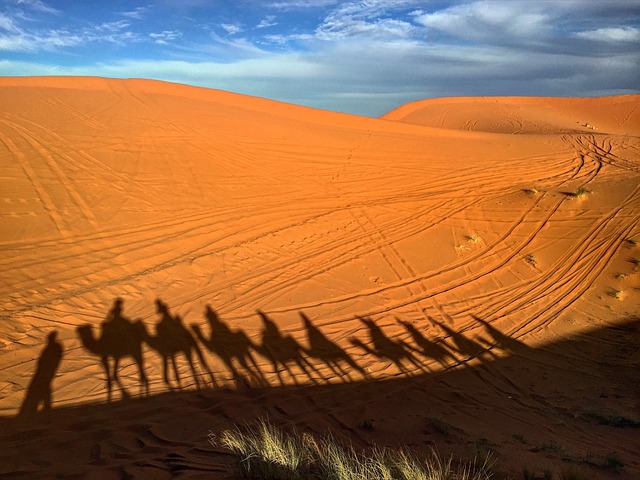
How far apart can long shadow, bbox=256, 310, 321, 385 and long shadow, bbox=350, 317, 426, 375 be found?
0.91 meters

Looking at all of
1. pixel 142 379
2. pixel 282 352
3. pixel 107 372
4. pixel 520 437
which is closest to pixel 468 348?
pixel 520 437

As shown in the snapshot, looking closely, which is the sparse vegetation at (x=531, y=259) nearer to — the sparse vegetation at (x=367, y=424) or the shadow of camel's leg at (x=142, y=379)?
the sparse vegetation at (x=367, y=424)

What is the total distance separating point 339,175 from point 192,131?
19.2 feet

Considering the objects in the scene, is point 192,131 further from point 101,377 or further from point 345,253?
point 101,377

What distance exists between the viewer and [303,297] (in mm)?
8422

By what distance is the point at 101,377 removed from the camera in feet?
19.2

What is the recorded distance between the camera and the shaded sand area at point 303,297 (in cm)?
500

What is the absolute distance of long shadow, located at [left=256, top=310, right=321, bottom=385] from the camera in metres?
6.32

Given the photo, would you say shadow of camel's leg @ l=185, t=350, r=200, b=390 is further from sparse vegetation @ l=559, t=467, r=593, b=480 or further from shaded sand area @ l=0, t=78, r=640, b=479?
sparse vegetation @ l=559, t=467, r=593, b=480

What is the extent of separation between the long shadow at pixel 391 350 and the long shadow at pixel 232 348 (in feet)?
5.21

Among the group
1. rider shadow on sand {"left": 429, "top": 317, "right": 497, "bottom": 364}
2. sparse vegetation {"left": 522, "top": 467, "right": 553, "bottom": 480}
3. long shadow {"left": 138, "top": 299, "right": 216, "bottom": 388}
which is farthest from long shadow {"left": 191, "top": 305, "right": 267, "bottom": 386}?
sparse vegetation {"left": 522, "top": 467, "right": 553, "bottom": 480}

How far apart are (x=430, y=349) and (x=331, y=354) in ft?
4.91

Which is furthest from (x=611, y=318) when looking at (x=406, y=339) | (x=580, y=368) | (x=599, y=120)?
(x=599, y=120)

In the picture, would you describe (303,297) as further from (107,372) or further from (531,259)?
(531,259)
